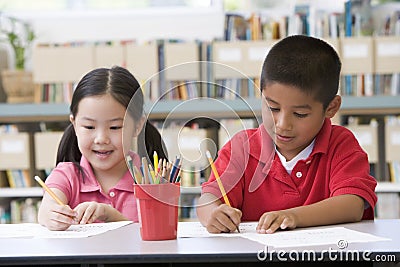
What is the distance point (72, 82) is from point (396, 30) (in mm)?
1500

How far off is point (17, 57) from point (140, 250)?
9.03 feet

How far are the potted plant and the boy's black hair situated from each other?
2.18 meters

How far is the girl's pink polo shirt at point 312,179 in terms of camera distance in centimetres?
151

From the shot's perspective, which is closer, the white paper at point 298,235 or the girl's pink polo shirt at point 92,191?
the white paper at point 298,235

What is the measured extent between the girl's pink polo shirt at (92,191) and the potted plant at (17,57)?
1.86m

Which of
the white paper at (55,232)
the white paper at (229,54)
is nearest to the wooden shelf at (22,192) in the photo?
the white paper at (229,54)

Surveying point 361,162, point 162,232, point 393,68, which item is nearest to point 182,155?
point 162,232

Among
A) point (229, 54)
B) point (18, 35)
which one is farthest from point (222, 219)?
point (18, 35)

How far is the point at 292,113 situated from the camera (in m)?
1.52

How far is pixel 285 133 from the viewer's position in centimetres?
154

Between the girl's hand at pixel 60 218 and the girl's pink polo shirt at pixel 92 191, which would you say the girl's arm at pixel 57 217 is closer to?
the girl's hand at pixel 60 218

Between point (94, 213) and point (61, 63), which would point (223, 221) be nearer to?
point (94, 213)

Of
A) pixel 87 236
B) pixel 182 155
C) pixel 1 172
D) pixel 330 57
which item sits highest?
pixel 330 57

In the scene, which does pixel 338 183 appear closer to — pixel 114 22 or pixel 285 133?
pixel 285 133
